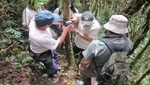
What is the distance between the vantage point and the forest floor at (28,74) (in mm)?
5387

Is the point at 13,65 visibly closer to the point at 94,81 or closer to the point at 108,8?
the point at 94,81

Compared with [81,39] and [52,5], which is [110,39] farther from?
[52,5]

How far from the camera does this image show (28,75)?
18.2 feet

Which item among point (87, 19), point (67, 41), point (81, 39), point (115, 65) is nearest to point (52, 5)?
point (81, 39)

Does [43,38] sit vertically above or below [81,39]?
above

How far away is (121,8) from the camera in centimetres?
694

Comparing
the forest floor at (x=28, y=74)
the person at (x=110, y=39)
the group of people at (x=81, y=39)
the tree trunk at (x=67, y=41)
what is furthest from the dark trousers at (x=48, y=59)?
the person at (x=110, y=39)

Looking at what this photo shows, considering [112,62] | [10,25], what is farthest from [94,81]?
[10,25]

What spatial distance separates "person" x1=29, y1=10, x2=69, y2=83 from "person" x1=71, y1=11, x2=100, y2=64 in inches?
31.8

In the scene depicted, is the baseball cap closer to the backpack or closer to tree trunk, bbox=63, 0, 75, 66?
tree trunk, bbox=63, 0, 75, 66

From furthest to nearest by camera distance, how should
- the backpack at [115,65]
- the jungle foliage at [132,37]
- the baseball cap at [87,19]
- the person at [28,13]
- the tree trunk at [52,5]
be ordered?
1. the tree trunk at [52,5]
2. the person at [28,13]
3. the jungle foliage at [132,37]
4. the baseball cap at [87,19]
5. the backpack at [115,65]

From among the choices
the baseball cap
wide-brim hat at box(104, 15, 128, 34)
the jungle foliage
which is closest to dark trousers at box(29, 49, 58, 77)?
the jungle foliage

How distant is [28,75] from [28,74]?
4 cm

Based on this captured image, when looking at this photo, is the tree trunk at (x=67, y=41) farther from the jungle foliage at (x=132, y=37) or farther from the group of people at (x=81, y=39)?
the jungle foliage at (x=132, y=37)
